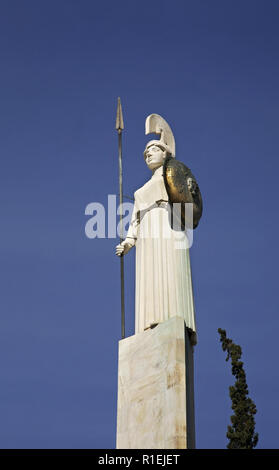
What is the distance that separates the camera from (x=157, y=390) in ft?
61.0

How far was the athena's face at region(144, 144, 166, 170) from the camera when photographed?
70.5 feet

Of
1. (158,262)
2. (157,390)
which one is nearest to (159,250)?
(158,262)

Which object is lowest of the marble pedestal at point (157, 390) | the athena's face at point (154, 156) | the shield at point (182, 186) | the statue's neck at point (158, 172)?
the marble pedestal at point (157, 390)

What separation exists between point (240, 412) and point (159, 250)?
5042mm

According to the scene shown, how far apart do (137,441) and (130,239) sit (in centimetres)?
437

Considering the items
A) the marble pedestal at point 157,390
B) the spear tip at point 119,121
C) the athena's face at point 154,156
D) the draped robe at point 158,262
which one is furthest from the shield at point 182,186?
the marble pedestal at point 157,390

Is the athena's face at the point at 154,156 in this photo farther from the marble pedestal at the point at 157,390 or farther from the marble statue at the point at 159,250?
the marble pedestal at the point at 157,390

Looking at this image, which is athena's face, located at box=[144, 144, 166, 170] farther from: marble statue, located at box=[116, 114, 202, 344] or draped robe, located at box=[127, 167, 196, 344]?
draped robe, located at box=[127, 167, 196, 344]

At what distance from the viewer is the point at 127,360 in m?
19.7

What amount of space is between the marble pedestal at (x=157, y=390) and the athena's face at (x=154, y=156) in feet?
12.5

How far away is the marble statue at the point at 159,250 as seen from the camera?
1970 centimetres

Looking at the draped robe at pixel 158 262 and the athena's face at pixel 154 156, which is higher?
the athena's face at pixel 154 156

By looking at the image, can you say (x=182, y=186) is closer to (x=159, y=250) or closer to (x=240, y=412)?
(x=159, y=250)
